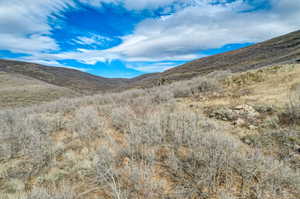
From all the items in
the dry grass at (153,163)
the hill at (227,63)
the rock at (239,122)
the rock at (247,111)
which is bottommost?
the dry grass at (153,163)

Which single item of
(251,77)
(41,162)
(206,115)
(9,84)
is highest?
(9,84)

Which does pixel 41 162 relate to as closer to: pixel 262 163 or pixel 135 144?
pixel 135 144

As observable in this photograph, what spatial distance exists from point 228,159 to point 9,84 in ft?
154

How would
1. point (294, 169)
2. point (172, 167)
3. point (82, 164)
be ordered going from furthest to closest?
point (82, 164), point (172, 167), point (294, 169)

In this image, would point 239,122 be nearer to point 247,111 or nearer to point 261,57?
point 247,111

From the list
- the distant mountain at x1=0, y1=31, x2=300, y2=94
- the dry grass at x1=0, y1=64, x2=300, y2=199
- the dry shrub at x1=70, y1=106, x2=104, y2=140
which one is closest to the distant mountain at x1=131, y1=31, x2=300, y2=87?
the distant mountain at x1=0, y1=31, x2=300, y2=94

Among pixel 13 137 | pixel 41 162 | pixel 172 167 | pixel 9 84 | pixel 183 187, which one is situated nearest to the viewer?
pixel 183 187

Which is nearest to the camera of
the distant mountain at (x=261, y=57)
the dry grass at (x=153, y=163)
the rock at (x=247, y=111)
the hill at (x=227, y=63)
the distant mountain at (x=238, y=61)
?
the dry grass at (x=153, y=163)

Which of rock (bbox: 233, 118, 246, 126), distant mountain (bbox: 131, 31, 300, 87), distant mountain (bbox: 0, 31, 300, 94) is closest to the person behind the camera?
rock (bbox: 233, 118, 246, 126)

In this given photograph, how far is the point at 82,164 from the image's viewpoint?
8.45ft

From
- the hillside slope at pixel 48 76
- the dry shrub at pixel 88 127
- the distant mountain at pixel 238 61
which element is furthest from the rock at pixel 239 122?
the hillside slope at pixel 48 76

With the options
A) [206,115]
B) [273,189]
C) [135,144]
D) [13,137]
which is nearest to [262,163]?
[273,189]

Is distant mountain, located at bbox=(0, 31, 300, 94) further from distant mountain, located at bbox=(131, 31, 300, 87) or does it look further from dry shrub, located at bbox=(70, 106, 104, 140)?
dry shrub, located at bbox=(70, 106, 104, 140)

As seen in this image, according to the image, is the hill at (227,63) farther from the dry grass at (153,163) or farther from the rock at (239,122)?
the dry grass at (153,163)
